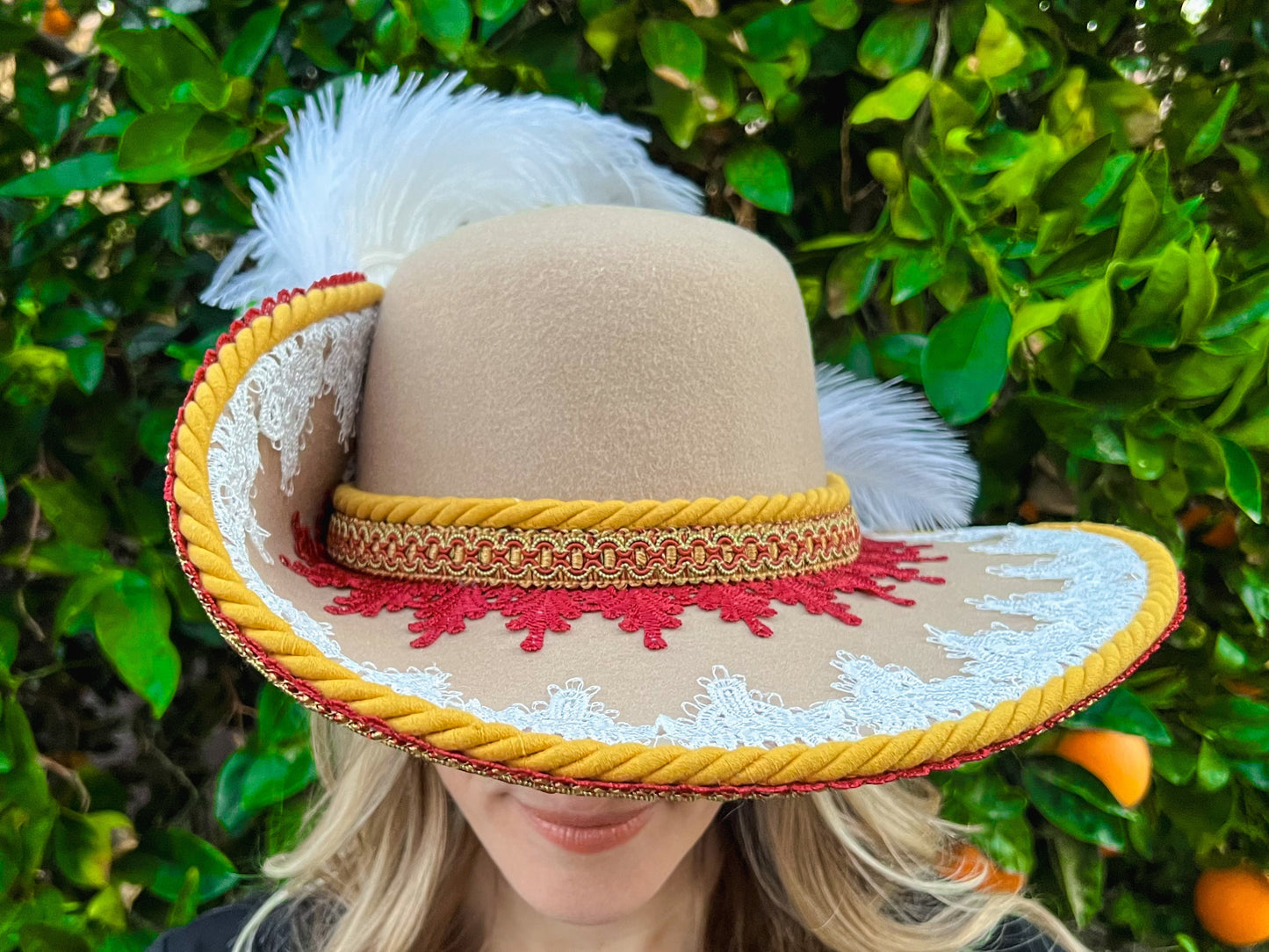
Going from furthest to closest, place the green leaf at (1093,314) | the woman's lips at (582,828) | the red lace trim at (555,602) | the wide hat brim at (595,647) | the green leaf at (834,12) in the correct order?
1. the green leaf at (834,12)
2. the green leaf at (1093,314)
3. the woman's lips at (582,828)
4. the red lace trim at (555,602)
5. the wide hat brim at (595,647)

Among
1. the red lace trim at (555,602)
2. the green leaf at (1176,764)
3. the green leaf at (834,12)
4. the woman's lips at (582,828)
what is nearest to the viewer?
the red lace trim at (555,602)

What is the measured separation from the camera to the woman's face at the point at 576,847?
0.75m

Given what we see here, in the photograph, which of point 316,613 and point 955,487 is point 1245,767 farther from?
point 316,613

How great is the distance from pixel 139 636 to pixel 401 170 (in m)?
0.59

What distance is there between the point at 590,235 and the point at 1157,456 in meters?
0.69

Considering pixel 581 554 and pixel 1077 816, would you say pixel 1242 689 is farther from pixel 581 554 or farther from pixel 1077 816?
pixel 581 554

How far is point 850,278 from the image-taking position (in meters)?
1.04

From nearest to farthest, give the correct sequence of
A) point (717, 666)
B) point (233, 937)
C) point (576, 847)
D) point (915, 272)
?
point (717, 666) < point (576, 847) < point (915, 272) < point (233, 937)

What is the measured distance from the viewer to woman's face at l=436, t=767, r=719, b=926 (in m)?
0.75

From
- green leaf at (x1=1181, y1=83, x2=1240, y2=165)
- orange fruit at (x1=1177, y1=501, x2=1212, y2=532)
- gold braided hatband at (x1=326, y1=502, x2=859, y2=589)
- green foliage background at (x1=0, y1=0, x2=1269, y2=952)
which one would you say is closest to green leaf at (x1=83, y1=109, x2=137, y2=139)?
green foliage background at (x1=0, y1=0, x2=1269, y2=952)

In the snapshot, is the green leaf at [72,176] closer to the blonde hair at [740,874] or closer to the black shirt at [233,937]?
the blonde hair at [740,874]

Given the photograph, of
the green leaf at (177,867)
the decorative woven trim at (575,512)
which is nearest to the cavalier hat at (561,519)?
the decorative woven trim at (575,512)

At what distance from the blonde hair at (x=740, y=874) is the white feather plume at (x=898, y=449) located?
0.38m

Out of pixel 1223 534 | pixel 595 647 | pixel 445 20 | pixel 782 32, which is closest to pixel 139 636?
pixel 595 647
